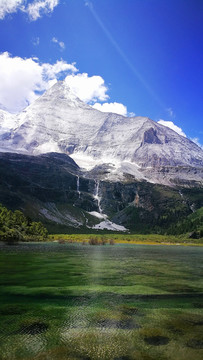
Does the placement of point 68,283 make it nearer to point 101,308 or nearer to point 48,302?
point 48,302

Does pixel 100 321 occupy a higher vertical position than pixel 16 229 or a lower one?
lower

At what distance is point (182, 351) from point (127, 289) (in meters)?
15.1

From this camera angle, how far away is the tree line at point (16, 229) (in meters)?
135

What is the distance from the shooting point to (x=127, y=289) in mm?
26891

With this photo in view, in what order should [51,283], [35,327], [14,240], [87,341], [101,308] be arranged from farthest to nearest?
[14,240] → [51,283] → [101,308] → [35,327] → [87,341]

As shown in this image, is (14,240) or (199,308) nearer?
(199,308)

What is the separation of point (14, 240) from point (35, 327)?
438ft

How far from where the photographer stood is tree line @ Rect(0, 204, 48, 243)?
443 feet

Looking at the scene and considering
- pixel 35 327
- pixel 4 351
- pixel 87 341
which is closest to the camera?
pixel 4 351

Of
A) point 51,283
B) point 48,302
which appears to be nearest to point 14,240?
point 51,283

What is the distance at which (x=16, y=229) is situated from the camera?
483 feet

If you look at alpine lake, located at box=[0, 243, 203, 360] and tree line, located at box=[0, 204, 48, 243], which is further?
tree line, located at box=[0, 204, 48, 243]

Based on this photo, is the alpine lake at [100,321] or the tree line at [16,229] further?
the tree line at [16,229]

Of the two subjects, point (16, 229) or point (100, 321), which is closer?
point (100, 321)
